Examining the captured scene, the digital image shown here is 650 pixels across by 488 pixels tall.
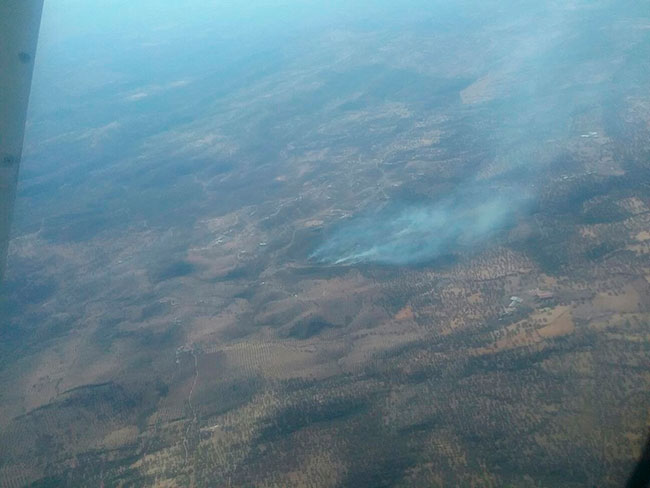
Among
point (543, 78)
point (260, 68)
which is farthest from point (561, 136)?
point (260, 68)

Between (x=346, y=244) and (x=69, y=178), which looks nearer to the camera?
(x=346, y=244)

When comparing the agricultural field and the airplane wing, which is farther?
the agricultural field

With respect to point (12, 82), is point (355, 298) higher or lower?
lower

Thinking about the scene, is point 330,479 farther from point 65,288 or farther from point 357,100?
point 357,100

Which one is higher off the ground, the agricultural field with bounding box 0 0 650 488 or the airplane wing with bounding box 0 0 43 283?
the airplane wing with bounding box 0 0 43 283

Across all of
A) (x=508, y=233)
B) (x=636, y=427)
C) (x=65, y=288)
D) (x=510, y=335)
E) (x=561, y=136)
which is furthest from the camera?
(x=561, y=136)

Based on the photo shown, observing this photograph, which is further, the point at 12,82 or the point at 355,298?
the point at 355,298

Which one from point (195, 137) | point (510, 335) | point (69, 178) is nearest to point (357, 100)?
point (195, 137)

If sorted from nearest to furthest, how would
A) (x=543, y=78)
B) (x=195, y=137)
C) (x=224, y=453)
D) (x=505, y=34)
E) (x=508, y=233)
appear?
(x=224, y=453)
(x=508, y=233)
(x=543, y=78)
(x=195, y=137)
(x=505, y=34)

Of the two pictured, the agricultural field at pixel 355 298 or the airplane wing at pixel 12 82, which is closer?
the airplane wing at pixel 12 82

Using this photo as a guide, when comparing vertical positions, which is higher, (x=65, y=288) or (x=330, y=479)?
(x=330, y=479)

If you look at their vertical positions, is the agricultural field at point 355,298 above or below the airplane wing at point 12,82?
below
